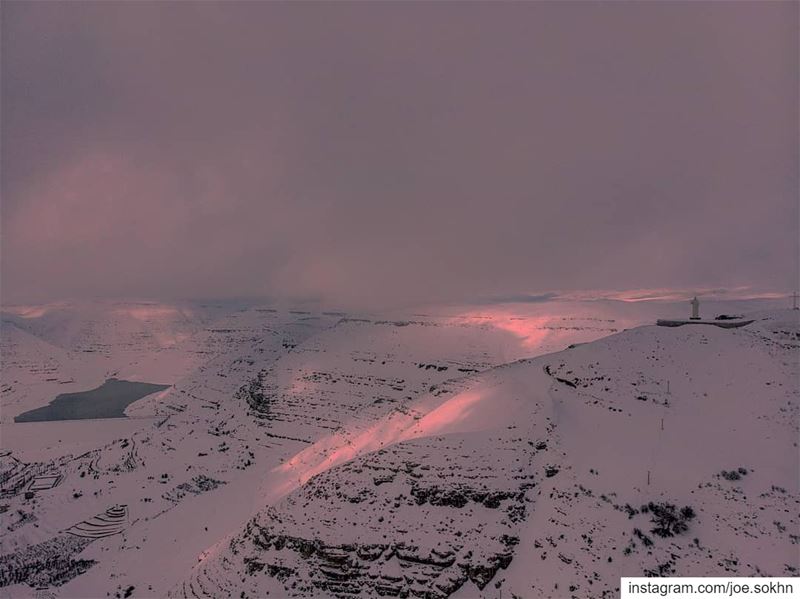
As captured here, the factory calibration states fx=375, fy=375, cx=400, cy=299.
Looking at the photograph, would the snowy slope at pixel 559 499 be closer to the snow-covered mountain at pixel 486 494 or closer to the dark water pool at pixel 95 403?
the snow-covered mountain at pixel 486 494

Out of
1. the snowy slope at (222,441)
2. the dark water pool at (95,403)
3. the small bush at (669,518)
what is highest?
the small bush at (669,518)

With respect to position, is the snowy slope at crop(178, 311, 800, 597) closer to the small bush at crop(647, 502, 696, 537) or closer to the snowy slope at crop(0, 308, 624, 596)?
the small bush at crop(647, 502, 696, 537)

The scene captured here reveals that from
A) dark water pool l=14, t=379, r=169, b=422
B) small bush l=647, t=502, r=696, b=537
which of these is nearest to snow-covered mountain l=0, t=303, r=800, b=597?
small bush l=647, t=502, r=696, b=537

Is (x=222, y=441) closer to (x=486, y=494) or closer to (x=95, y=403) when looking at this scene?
(x=486, y=494)

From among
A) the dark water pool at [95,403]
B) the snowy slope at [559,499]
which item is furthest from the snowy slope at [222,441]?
the dark water pool at [95,403]

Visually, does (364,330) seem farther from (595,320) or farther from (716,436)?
(716,436)

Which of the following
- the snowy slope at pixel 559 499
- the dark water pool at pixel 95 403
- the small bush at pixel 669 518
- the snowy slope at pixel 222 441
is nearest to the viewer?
the snowy slope at pixel 559 499
